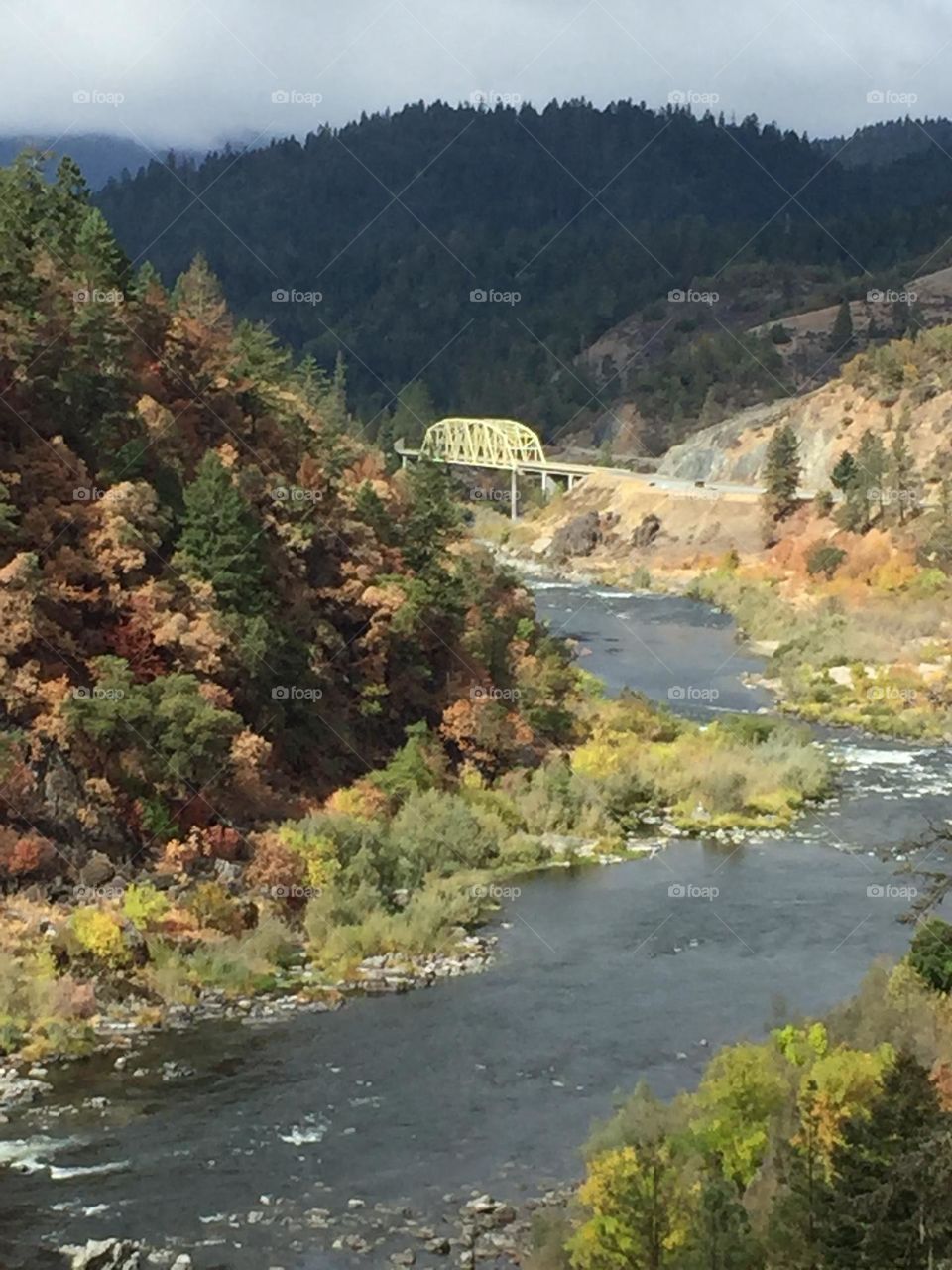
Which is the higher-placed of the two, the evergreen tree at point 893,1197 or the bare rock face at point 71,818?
the evergreen tree at point 893,1197

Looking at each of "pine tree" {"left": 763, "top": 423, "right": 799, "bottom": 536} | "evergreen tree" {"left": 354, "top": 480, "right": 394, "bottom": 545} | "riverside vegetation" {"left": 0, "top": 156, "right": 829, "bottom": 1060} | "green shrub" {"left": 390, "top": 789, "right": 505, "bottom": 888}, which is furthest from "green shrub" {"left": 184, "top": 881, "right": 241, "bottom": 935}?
"pine tree" {"left": 763, "top": 423, "right": 799, "bottom": 536}

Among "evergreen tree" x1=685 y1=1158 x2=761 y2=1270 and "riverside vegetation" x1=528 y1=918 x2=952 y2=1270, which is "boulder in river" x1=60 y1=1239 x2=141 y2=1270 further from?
"evergreen tree" x1=685 y1=1158 x2=761 y2=1270

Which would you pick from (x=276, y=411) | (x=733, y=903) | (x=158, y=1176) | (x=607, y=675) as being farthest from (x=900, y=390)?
(x=158, y=1176)

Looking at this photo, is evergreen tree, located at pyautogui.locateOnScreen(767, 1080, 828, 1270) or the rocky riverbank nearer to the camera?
evergreen tree, located at pyautogui.locateOnScreen(767, 1080, 828, 1270)

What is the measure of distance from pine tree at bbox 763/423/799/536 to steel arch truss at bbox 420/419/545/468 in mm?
43004

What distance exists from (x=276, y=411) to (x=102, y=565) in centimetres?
1217

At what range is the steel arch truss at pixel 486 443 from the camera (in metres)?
154

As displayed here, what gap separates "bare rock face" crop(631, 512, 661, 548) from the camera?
12006 centimetres

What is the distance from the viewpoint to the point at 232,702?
43.0 m

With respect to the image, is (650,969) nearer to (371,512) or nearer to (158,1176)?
(158,1176)

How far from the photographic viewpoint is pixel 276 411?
53.2 metres

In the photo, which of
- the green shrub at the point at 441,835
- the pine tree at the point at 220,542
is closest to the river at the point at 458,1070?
the green shrub at the point at 441,835

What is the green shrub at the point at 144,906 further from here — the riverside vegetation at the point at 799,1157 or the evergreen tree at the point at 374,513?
the evergreen tree at the point at 374,513

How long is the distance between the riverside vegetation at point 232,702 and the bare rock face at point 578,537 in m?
66.5
